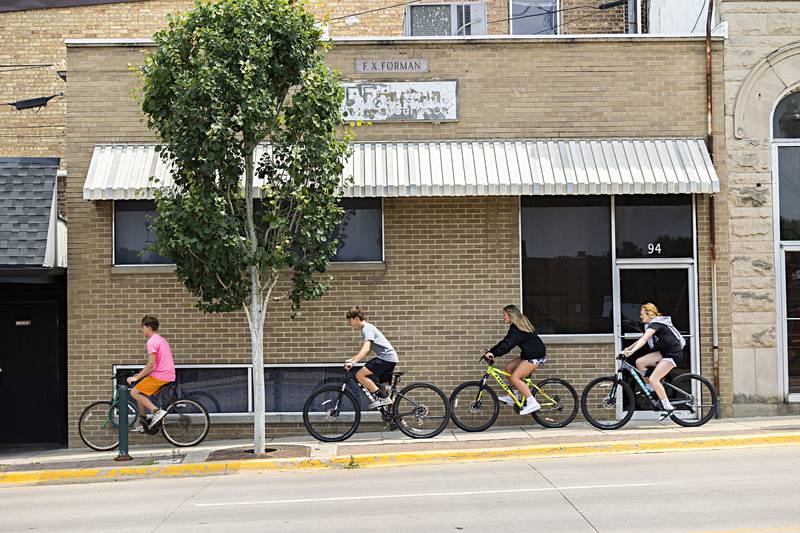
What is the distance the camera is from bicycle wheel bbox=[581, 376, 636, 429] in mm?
13695

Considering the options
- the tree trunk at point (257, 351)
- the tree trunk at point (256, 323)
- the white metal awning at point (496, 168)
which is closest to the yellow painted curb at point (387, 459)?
the tree trunk at point (256, 323)

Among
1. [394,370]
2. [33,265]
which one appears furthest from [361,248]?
[33,265]

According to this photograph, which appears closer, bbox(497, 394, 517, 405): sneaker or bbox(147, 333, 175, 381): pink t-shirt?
bbox(147, 333, 175, 381): pink t-shirt

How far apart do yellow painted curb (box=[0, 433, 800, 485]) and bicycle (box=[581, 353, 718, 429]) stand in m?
1.28

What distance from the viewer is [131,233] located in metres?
14.5

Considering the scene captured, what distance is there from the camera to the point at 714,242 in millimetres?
14445

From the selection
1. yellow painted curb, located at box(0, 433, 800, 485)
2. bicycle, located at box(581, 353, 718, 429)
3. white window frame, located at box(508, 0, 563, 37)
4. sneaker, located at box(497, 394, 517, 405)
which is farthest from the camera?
white window frame, located at box(508, 0, 563, 37)

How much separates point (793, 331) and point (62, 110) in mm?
15190

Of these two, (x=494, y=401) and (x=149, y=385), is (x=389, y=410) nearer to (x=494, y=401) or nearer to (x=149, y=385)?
(x=494, y=401)

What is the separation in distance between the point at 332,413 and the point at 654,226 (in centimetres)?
554

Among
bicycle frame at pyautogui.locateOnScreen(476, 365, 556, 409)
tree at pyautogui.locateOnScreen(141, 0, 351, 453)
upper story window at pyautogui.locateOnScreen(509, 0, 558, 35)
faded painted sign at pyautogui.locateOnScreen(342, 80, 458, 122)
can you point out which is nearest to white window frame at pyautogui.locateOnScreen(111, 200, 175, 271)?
tree at pyautogui.locateOnScreen(141, 0, 351, 453)

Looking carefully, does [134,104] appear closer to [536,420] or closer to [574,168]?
[574,168]

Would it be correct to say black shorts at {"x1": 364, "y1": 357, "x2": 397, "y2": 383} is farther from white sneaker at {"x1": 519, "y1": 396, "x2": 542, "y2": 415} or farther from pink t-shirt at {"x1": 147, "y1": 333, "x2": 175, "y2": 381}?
pink t-shirt at {"x1": 147, "y1": 333, "x2": 175, "y2": 381}

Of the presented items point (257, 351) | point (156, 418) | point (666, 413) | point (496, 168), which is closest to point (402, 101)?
point (496, 168)
